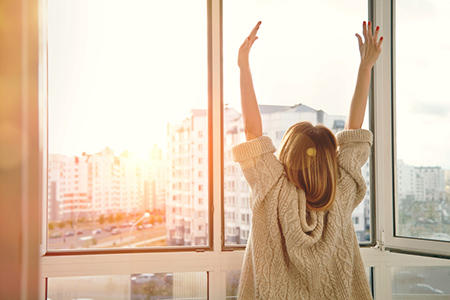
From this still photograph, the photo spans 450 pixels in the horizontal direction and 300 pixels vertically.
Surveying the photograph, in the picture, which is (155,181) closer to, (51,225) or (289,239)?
(51,225)

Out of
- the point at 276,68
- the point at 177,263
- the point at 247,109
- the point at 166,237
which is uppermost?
the point at 276,68

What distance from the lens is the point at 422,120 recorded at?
1.74 metres

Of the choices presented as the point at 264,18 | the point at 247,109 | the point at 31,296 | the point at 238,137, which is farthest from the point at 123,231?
the point at 31,296

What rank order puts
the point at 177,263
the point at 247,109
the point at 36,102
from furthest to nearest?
the point at 177,263, the point at 247,109, the point at 36,102

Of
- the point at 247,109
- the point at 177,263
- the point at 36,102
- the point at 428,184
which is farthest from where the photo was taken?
the point at 428,184

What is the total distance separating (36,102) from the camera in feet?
1.02

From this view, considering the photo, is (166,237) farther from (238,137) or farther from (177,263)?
(238,137)

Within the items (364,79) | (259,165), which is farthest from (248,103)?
(364,79)

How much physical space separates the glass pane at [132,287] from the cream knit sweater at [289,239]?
0.33 meters

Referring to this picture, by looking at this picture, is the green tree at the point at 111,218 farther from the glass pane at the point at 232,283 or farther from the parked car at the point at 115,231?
the glass pane at the point at 232,283

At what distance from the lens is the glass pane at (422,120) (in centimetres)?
169

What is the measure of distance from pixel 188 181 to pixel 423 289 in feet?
3.94

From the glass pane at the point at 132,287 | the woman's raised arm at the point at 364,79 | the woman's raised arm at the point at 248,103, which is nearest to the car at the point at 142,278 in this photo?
the glass pane at the point at 132,287

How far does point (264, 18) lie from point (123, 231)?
44.9 inches
